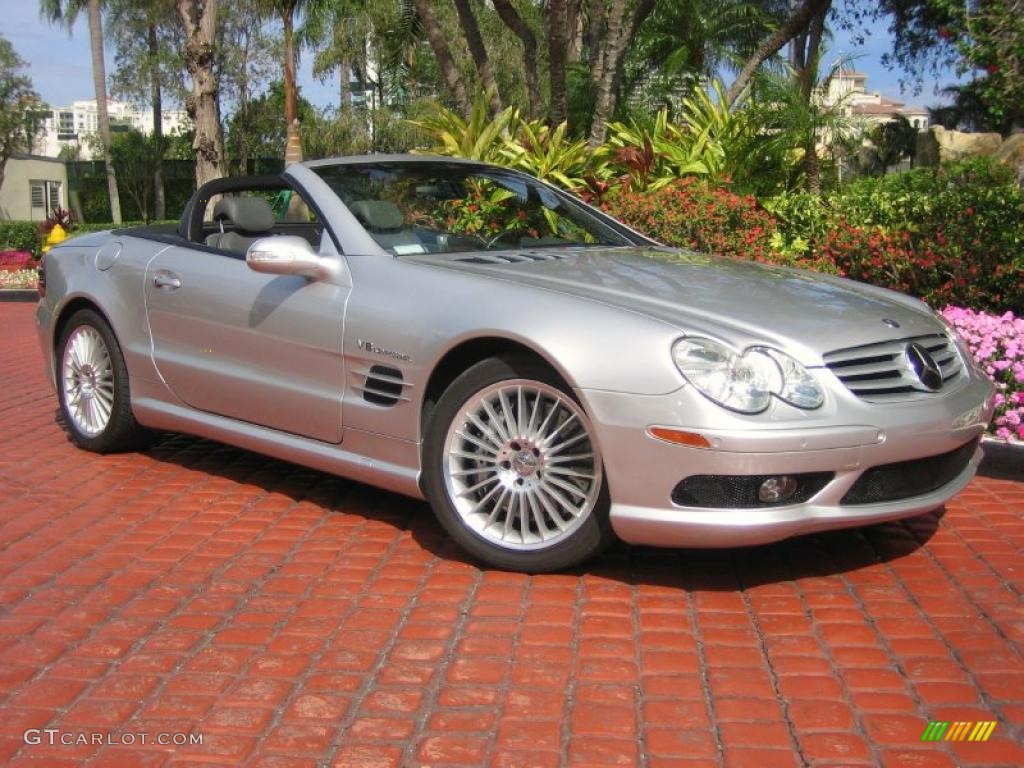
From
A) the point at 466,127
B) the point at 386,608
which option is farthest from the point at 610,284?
the point at 466,127

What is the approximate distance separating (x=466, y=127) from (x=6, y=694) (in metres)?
7.73

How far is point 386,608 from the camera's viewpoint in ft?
12.9

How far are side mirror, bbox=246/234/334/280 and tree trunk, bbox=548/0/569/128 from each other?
24.7 ft

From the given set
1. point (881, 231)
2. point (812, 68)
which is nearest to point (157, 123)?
point (812, 68)

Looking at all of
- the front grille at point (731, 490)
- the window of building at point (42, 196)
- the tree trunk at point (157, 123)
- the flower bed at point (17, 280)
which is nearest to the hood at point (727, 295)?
the front grille at point (731, 490)

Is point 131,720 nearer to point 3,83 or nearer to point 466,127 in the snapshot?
point 466,127

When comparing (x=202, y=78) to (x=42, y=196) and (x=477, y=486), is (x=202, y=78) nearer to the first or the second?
(x=477, y=486)

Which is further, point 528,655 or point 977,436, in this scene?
point 977,436

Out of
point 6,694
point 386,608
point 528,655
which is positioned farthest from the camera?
point 386,608

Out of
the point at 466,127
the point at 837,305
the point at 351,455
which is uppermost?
the point at 466,127

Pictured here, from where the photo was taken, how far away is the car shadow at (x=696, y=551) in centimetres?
417

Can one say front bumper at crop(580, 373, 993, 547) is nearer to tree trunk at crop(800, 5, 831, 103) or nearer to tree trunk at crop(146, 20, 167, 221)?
tree trunk at crop(800, 5, 831, 103)

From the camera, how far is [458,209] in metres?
5.41

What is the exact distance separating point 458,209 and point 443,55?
7.83 metres
